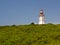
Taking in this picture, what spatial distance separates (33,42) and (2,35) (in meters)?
7.38

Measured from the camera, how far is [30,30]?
45.5 m

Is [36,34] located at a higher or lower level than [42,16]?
lower

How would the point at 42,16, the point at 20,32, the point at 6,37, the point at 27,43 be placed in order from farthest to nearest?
the point at 42,16
the point at 20,32
the point at 6,37
the point at 27,43

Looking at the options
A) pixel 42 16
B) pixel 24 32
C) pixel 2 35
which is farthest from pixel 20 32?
pixel 42 16

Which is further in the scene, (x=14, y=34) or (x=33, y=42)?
(x=14, y=34)

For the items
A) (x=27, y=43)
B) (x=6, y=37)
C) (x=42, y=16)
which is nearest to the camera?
(x=27, y=43)

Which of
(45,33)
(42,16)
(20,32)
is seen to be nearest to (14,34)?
(20,32)

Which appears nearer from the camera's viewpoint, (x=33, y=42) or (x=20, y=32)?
(x=33, y=42)

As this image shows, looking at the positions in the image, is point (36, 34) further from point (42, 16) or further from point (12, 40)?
point (42, 16)

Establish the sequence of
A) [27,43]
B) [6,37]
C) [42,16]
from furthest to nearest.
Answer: [42,16]
[6,37]
[27,43]

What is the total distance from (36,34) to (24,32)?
3.46m

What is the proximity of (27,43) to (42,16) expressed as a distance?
1627 inches

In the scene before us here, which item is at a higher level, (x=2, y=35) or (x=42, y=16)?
(x=42, y=16)

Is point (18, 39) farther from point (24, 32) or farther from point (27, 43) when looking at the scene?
point (24, 32)
